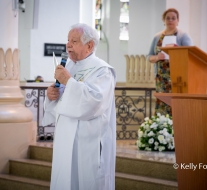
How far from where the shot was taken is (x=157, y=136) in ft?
23.1

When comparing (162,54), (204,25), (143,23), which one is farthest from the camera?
(143,23)

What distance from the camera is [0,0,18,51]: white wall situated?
6.95 meters

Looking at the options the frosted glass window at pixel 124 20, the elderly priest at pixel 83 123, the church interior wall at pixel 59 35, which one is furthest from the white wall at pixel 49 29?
the elderly priest at pixel 83 123

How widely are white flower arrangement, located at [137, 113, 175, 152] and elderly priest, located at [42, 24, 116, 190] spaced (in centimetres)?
267

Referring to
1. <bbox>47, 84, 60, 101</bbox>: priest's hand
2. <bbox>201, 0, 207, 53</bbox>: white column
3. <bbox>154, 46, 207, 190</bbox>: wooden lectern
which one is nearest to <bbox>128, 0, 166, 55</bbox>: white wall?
<bbox>201, 0, 207, 53</bbox>: white column

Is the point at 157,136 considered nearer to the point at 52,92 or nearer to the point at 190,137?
the point at 52,92

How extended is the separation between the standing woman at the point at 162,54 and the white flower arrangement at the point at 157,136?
63 centimetres

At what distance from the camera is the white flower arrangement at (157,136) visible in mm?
6984

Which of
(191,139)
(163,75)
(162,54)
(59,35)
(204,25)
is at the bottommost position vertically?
(191,139)

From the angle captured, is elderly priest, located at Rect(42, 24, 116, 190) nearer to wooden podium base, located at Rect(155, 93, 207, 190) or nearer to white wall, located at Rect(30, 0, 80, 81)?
wooden podium base, located at Rect(155, 93, 207, 190)

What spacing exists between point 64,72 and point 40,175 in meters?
2.85

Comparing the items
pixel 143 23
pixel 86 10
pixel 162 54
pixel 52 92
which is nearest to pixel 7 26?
pixel 162 54

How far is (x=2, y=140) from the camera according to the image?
265 inches

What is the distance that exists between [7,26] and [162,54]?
226 cm
